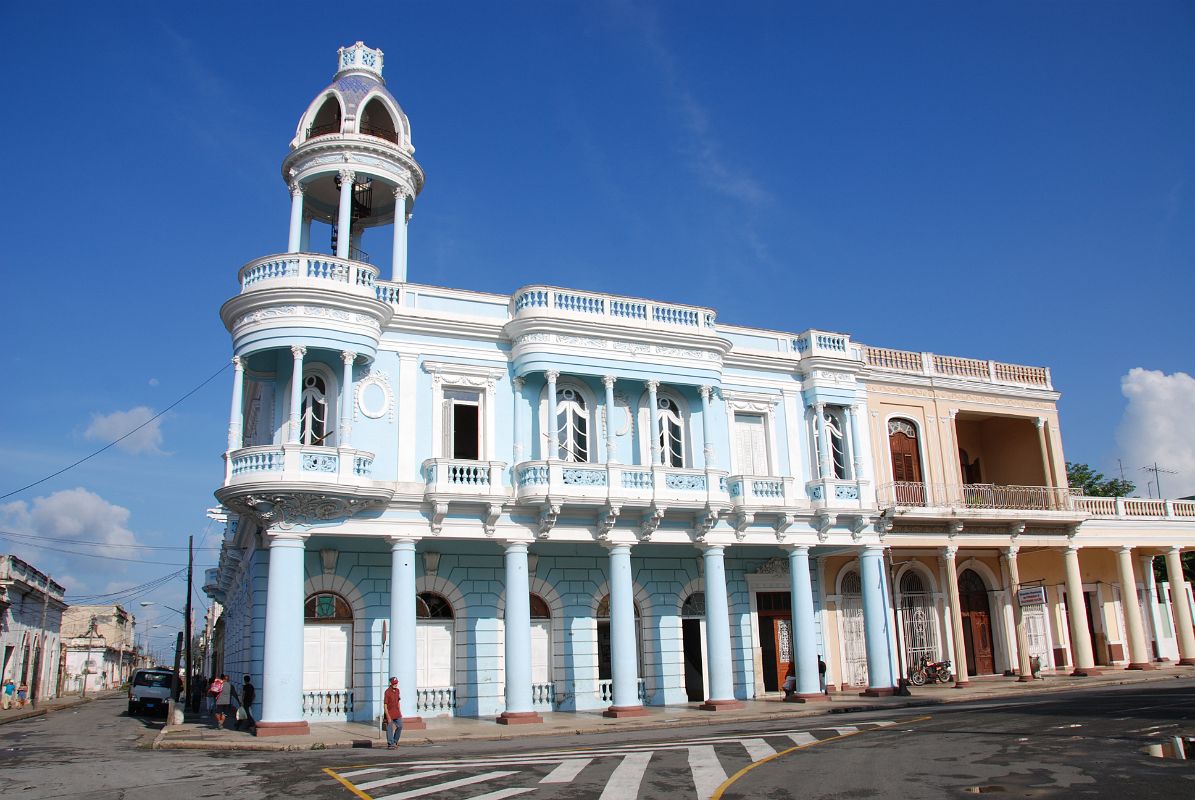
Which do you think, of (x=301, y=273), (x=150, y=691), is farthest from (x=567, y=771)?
(x=150, y=691)

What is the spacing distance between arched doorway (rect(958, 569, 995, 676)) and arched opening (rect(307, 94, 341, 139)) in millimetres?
25636

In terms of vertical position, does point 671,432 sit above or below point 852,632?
above

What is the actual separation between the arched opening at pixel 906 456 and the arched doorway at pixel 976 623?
188 inches

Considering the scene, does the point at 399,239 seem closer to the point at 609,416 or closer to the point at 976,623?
the point at 609,416

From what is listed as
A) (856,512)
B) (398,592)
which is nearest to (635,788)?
(398,592)

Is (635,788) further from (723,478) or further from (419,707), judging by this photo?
(723,478)

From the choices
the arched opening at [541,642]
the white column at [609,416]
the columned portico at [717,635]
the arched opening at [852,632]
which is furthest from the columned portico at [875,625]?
the arched opening at [541,642]

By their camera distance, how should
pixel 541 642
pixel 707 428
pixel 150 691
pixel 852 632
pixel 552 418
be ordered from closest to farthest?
pixel 552 418
pixel 541 642
pixel 707 428
pixel 852 632
pixel 150 691

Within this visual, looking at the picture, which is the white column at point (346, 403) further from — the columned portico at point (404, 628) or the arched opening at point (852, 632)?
the arched opening at point (852, 632)

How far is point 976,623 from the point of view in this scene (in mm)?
33312

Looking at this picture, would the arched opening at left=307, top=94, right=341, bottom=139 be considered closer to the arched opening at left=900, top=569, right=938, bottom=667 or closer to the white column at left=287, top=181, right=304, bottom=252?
the white column at left=287, top=181, right=304, bottom=252

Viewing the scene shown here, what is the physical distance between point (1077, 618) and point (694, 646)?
14501 millimetres

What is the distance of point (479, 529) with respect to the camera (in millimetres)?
23609

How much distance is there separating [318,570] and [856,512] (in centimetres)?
1535
